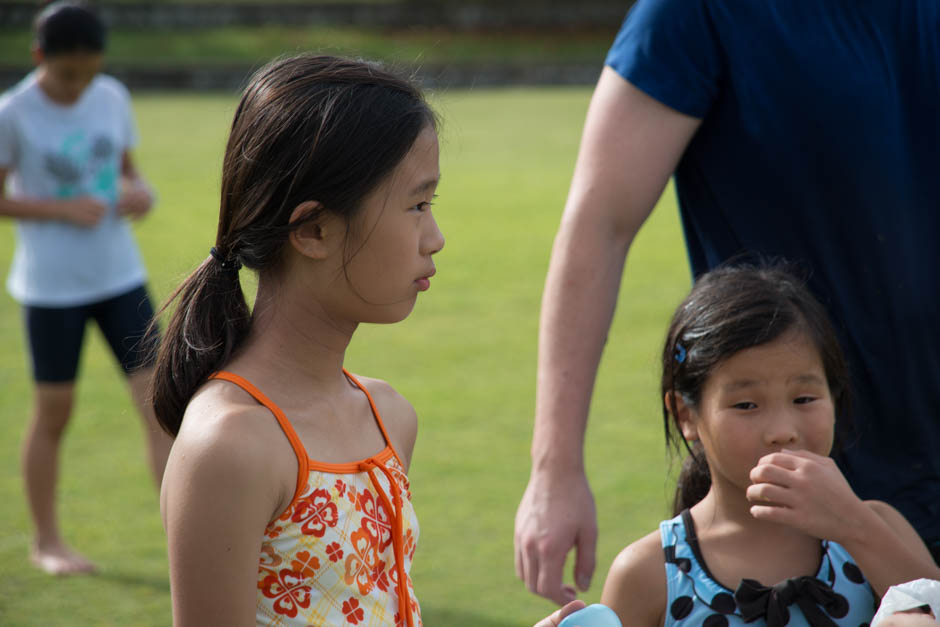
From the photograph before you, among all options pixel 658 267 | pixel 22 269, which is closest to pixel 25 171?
pixel 22 269

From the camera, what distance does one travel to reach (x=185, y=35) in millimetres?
29500

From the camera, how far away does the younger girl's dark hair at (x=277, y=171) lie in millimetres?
1816

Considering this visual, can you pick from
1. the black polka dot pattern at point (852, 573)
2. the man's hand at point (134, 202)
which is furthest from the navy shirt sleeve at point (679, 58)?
the man's hand at point (134, 202)

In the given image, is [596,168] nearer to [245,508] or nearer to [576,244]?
[576,244]

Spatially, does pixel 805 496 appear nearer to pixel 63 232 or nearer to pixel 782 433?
pixel 782 433

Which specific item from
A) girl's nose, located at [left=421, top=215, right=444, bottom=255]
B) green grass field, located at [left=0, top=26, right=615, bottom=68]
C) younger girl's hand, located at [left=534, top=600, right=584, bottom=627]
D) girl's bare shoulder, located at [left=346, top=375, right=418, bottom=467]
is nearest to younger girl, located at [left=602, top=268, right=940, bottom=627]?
younger girl's hand, located at [left=534, top=600, right=584, bottom=627]

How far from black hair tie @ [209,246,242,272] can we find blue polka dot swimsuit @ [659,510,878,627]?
86cm

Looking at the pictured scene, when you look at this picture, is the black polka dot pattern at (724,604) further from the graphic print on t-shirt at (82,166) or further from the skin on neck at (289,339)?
the graphic print on t-shirt at (82,166)

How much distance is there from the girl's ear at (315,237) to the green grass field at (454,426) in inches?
13.3

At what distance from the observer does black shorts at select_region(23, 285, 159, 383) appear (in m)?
4.52

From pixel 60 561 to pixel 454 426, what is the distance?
2.13 m

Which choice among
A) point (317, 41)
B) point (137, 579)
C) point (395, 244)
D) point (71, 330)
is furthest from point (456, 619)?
point (317, 41)

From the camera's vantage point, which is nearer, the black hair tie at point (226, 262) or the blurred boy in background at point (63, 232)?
the black hair tie at point (226, 262)

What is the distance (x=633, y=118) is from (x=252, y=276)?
74cm
